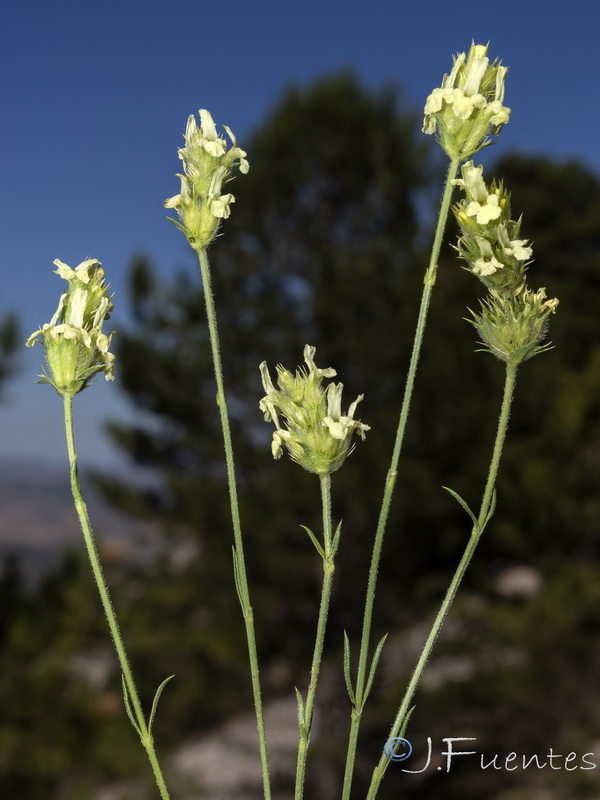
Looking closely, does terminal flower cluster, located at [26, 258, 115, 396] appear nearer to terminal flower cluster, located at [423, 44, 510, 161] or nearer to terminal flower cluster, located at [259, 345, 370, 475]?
terminal flower cluster, located at [259, 345, 370, 475]

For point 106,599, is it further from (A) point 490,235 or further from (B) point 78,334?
(A) point 490,235

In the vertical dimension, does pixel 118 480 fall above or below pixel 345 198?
below

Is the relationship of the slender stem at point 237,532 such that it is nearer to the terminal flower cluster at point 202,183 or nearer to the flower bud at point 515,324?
the terminal flower cluster at point 202,183

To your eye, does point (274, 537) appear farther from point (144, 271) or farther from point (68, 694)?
point (144, 271)

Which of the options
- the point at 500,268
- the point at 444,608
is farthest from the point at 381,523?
the point at 500,268

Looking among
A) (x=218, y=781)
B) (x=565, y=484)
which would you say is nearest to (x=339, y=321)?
(x=565, y=484)

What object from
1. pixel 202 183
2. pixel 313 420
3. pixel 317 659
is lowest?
pixel 317 659

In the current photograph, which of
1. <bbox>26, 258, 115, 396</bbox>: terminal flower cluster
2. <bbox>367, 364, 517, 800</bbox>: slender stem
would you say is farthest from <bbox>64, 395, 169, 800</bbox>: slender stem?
<bbox>367, 364, 517, 800</bbox>: slender stem
